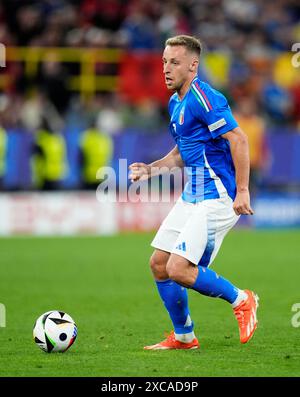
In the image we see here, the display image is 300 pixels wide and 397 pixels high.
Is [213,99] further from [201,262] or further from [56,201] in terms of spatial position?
[56,201]

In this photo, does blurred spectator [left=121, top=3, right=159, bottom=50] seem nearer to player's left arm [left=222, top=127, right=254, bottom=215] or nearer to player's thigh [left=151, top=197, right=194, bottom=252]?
player's thigh [left=151, top=197, right=194, bottom=252]

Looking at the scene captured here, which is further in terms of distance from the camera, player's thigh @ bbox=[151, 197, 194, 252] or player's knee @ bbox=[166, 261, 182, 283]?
player's thigh @ bbox=[151, 197, 194, 252]

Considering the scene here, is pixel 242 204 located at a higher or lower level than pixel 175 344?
higher

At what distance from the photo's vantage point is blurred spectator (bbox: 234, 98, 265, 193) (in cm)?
1953

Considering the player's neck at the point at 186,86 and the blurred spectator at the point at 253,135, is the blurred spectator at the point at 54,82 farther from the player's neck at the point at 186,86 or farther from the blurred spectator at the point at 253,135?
the player's neck at the point at 186,86

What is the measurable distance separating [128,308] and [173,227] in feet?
9.36

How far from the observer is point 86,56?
66.6ft

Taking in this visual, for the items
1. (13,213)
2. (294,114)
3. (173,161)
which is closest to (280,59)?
(294,114)

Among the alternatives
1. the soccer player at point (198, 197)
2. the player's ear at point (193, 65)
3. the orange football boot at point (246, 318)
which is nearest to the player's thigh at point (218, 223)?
the soccer player at point (198, 197)

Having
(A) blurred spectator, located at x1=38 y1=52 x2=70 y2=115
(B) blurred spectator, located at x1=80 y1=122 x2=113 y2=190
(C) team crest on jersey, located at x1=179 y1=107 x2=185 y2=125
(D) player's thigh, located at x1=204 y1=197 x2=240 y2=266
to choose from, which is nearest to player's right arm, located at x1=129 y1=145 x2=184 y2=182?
(C) team crest on jersey, located at x1=179 y1=107 x2=185 y2=125

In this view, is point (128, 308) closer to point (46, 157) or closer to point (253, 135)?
point (46, 157)

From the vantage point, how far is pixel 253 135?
1988 centimetres

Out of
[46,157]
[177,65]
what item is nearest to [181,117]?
[177,65]

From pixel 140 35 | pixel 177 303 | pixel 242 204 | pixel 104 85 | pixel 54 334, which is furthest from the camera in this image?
pixel 140 35
